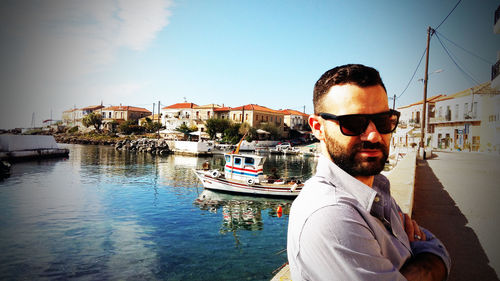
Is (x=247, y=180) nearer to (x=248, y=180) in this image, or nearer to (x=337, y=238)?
(x=248, y=180)

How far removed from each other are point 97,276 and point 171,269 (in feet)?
6.75

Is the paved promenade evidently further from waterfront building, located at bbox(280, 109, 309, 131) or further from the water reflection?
waterfront building, located at bbox(280, 109, 309, 131)

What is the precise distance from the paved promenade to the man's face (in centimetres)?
318

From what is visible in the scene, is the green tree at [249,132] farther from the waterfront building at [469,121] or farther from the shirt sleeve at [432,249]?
the shirt sleeve at [432,249]

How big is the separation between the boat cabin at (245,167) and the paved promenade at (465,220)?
38.9 feet

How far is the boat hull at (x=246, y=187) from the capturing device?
60.2 feet

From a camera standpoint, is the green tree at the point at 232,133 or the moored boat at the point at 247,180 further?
the green tree at the point at 232,133

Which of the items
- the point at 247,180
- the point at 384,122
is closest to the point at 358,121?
the point at 384,122

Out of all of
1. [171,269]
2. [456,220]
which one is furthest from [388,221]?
[171,269]

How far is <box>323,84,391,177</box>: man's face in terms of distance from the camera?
1274mm

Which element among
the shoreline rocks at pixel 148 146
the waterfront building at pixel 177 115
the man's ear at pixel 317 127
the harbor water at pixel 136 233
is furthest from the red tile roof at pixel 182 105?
the man's ear at pixel 317 127

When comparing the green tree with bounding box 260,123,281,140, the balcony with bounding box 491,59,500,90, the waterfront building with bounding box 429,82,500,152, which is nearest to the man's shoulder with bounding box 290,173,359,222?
the balcony with bounding box 491,59,500,90

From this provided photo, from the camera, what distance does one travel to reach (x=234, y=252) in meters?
10.1

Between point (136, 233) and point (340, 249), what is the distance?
12.4m
